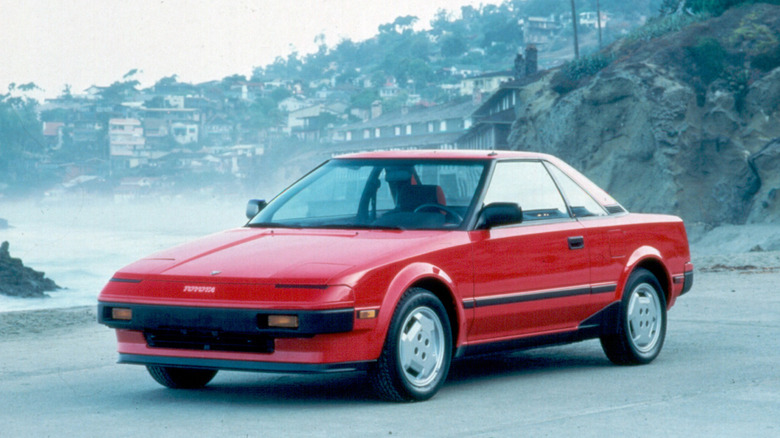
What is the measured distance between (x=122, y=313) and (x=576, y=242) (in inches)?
123

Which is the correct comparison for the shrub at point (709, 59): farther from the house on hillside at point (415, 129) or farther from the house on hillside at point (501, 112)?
the house on hillside at point (415, 129)

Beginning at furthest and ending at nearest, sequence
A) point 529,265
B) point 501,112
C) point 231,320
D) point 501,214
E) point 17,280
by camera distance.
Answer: point 501,112
point 17,280
point 529,265
point 501,214
point 231,320

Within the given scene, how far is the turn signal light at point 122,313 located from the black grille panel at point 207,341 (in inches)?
5.4

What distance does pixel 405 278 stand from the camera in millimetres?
6707

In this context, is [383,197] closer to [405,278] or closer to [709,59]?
[405,278]

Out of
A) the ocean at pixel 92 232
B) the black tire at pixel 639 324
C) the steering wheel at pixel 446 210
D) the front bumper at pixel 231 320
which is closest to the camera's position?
the front bumper at pixel 231 320

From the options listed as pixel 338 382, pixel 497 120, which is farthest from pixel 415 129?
pixel 338 382

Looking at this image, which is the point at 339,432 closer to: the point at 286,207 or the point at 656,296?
the point at 286,207

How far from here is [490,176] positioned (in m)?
7.84

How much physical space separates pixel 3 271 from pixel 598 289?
25314mm

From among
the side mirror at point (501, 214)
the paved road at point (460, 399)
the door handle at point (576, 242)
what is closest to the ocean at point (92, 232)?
the paved road at point (460, 399)

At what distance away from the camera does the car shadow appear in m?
7.11

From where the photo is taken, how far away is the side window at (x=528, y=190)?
311 inches

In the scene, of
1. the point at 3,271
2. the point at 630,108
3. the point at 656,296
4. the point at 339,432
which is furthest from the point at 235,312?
the point at 630,108
